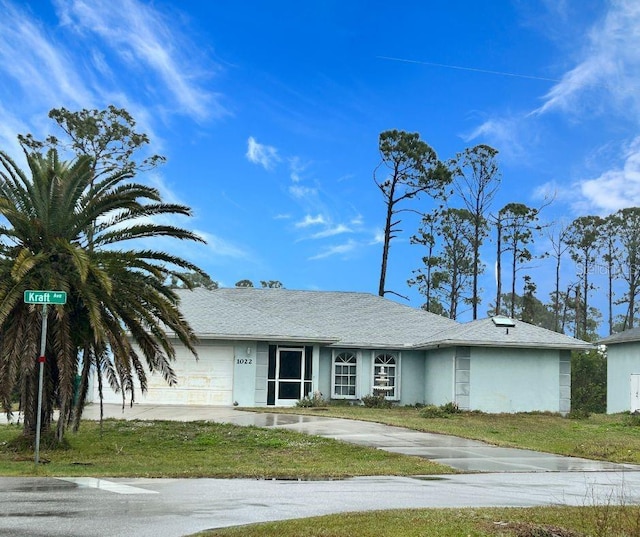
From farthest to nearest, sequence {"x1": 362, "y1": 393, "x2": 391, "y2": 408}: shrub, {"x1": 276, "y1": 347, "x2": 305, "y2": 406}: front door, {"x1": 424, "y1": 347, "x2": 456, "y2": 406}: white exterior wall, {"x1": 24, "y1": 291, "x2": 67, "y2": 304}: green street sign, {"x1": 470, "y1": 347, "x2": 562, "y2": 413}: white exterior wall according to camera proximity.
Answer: {"x1": 362, "y1": 393, "x2": 391, "y2": 408}: shrub
{"x1": 276, "y1": 347, "x2": 305, "y2": 406}: front door
{"x1": 424, "y1": 347, "x2": 456, "y2": 406}: white exterior wall
{"x1": 470, "y1": 347, "x2": 562, "y2": 413}: white exterior wall
{"x1": 24, "y1": 291, "x2": 67, "y2": 304}: green street sign

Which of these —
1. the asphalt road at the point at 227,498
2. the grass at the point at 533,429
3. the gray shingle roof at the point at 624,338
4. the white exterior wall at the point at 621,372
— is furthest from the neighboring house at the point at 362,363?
the asphalt road at the point at 227,498

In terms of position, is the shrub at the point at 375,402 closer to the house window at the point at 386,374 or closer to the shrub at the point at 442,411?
the house window at the point at 386,374

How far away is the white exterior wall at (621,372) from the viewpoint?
35.2 meters

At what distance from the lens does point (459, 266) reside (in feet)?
202

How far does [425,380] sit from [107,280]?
65.2 feet

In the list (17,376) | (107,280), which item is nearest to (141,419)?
(17,376)

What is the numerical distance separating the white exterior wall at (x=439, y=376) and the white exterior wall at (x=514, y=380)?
0.89m

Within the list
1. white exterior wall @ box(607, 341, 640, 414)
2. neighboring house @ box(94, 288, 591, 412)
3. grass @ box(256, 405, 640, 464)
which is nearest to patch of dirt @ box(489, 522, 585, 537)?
grass @ box(256, 405, 640, 464)

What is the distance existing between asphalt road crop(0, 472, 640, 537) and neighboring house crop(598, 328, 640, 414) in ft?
72.4

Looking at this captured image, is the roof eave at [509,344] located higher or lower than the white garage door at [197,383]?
higher

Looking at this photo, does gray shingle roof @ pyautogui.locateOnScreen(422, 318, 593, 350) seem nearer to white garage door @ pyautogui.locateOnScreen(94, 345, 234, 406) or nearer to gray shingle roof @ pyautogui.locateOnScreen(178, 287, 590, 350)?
gray shingle roof @ pyautogui.locateOnScreen(178, 287, 590, 350)

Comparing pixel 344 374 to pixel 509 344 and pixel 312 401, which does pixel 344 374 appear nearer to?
pixel 312 401

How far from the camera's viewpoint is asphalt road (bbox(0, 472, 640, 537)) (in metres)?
8.50

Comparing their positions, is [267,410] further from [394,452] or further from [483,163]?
[483,163]
